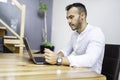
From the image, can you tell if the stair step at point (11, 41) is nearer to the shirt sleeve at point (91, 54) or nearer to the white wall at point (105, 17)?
the white wall at point (105, 17)

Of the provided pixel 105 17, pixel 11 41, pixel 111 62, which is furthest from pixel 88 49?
pixel 11 41

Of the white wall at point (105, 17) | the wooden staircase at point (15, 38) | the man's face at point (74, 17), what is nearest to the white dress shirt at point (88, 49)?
the man's face at point (74, 17)

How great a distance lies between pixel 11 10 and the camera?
4.76m

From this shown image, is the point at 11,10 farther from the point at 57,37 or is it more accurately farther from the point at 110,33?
the point at 110,33

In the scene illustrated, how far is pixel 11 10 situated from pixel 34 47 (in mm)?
1188

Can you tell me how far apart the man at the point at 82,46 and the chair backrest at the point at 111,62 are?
48mm

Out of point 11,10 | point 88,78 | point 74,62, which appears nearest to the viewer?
point 88,78

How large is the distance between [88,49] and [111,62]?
0.87ft

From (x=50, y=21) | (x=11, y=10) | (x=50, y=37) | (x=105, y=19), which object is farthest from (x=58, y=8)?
(x=105, y=19)

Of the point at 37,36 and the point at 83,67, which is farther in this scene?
the point at 37,36

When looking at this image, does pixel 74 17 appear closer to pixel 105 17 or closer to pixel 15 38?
pixel 105 17

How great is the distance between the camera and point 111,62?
1.52 m

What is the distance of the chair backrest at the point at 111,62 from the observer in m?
1.47

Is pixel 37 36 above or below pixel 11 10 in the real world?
below
